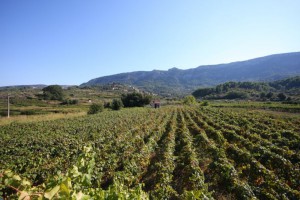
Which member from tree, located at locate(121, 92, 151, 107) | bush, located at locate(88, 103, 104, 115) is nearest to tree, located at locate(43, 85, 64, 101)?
tree, located at locate(121, 92, 151, 107)

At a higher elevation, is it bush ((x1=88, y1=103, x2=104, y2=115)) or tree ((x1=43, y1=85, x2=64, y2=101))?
tree ((x1=43, y1=85, x2=64, y2=101))

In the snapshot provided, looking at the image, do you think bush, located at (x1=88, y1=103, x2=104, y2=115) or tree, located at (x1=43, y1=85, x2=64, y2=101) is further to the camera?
tree, located at (x1=43, y1=85, x2=64, y2=101)

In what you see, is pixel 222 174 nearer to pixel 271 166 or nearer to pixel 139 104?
pixel 271 166

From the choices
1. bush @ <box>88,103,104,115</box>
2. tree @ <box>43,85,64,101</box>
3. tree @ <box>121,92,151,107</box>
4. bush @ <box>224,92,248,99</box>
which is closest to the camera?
bush @ <box>88,103,104,115</box>

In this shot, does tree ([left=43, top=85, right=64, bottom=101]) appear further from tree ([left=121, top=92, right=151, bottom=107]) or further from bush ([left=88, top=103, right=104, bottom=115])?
bush ([left=88, top=103, right=104, bottom=115])

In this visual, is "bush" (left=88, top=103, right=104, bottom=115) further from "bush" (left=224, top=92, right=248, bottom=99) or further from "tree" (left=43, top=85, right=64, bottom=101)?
"bush" (left=224, top=92, right=248, bottom=99)

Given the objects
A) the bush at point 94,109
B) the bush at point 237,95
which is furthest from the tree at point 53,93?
the bush at point 237,95

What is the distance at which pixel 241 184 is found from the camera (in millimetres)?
8695

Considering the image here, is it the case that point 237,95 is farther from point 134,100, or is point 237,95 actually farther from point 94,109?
point 94,109

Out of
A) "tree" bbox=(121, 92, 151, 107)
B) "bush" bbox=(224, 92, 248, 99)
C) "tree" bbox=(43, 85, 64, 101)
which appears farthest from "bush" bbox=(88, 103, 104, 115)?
"bush" bbox=(224, 92, 248, 99)

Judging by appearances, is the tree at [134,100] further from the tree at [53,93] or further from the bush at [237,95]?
the bush at [237,95]

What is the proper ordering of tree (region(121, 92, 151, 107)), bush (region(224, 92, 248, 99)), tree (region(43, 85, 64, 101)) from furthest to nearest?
1. bush (region(224, 92, 248, 99))
2. tree (region(43, 85, 64, 101))
3. tree (region(121, 92, 151, 107))

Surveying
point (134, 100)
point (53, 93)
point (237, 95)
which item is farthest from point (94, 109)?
point (237, 95)

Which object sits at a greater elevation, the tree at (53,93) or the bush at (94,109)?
the tree at (53,93)
